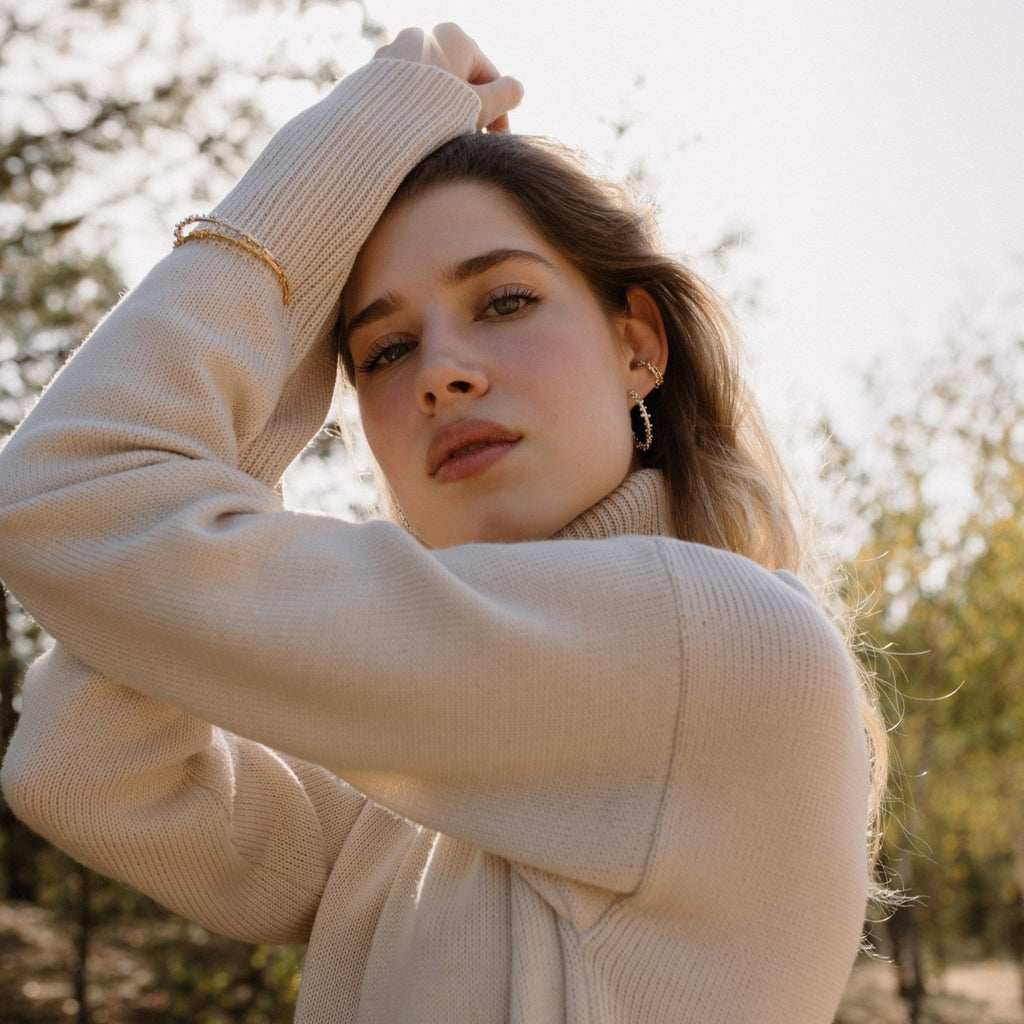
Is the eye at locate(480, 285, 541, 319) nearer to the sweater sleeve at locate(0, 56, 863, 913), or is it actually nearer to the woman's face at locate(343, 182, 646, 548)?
the woman's face at locate(343, 182, 646, 548)

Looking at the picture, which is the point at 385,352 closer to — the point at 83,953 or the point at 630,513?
the point at 630,513

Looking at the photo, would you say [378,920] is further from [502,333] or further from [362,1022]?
[502,333]

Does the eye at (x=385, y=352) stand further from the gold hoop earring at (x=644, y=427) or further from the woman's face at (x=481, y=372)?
the gold hoop earring at (x=644, y=427)

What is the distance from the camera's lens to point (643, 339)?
7.72ft

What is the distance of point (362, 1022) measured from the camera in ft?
5.74

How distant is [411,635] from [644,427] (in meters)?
1.02

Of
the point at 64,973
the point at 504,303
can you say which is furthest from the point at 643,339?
the point at 64,973

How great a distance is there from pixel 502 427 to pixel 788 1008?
97cm

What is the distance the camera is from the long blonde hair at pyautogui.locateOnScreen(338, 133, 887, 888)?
7.10 ft

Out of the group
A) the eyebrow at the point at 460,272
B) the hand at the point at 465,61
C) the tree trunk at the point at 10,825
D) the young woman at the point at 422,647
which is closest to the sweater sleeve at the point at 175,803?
the young woman at the point at 422,647

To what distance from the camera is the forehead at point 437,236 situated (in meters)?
2.05

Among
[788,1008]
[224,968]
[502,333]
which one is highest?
[502,333]

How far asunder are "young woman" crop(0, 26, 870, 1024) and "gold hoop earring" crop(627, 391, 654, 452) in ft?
0.39

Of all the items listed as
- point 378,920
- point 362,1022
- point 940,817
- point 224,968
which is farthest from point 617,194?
point 940,817
